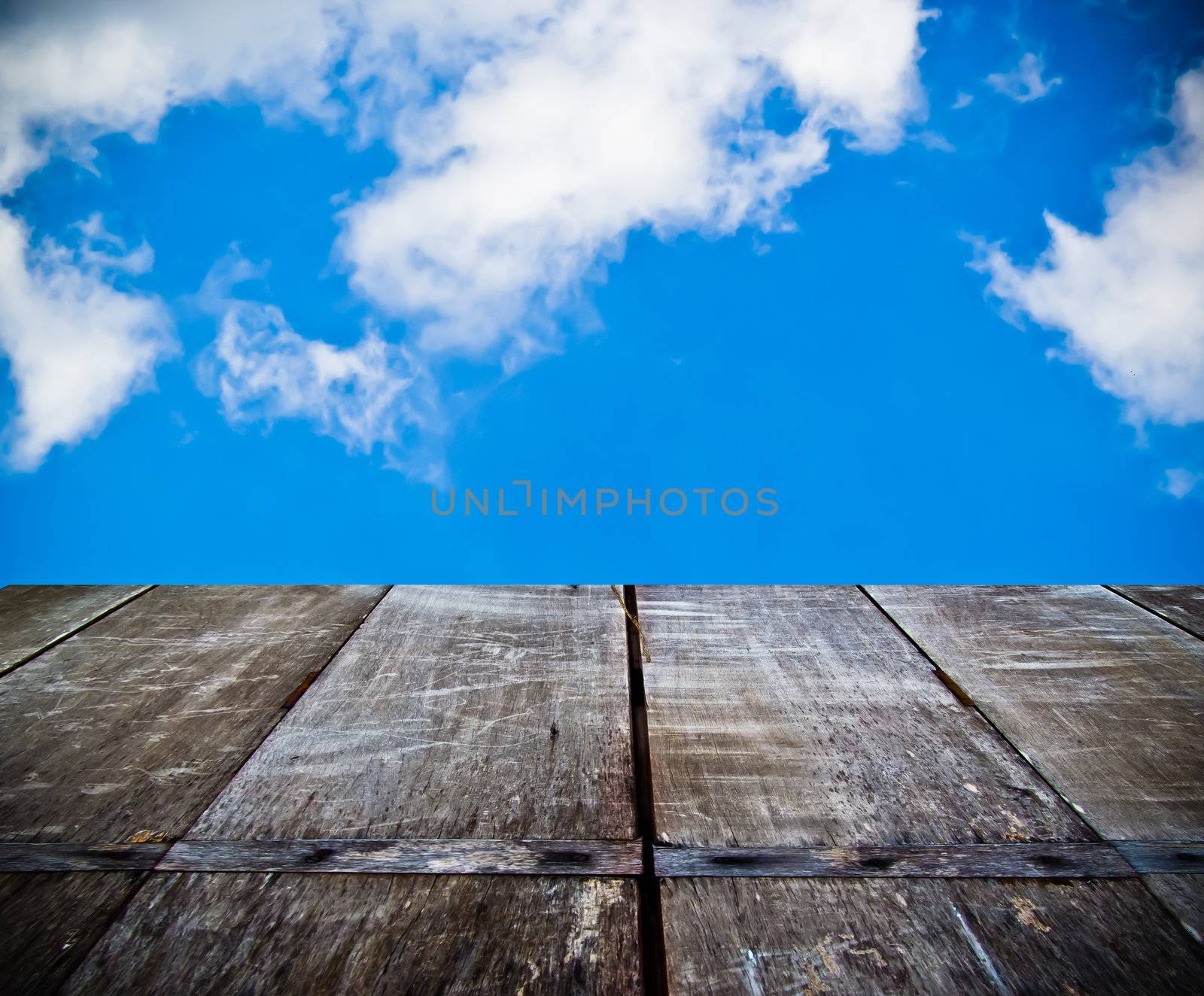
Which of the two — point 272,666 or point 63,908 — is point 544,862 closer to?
point 63,908

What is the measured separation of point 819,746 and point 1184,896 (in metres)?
0.38

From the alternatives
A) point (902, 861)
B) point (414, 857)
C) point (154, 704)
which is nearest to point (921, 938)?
point (902, 861)

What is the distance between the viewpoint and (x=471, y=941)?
2.23 ft

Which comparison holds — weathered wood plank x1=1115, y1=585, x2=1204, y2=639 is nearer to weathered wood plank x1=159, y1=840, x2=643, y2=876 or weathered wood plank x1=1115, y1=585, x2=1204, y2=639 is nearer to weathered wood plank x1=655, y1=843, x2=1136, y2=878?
weathered wood plank x1=655, y1=843, x2=1136, y2=878

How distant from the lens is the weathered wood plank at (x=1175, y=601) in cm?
139

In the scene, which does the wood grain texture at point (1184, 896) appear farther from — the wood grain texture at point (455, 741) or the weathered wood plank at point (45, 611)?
the weathered wood plank at point (45, 611)

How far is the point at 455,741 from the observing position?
989 mm

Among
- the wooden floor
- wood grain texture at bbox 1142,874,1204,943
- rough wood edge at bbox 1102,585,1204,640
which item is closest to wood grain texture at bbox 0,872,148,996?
the wooden floor

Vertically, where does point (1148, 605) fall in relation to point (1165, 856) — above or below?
above

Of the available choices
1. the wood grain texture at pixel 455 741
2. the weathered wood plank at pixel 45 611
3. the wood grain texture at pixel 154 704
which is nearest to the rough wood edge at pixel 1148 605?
the wood grain texture at pixel 455 741

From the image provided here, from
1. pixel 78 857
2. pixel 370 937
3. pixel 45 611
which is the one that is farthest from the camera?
pixel 45 611

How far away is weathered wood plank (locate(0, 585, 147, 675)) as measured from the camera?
129cm

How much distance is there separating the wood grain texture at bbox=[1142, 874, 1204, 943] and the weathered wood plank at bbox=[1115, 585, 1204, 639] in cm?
74

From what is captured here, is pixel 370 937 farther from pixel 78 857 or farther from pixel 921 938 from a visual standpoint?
pixel 921 938
